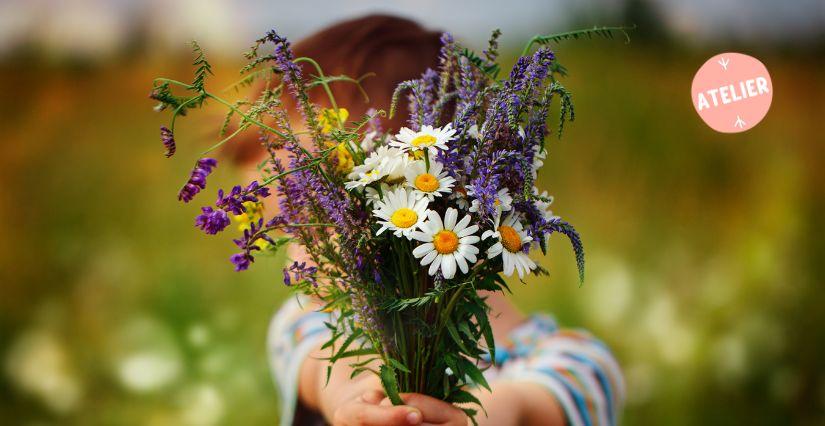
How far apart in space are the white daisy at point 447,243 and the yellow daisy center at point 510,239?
0.07 ft

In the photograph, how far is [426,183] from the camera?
22.4 inches

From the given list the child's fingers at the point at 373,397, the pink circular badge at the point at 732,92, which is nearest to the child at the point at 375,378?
the child's fingers at the point at 373,397

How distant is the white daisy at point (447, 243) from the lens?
0.56m

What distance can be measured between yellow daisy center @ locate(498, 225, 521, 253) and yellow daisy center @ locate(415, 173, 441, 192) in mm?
65

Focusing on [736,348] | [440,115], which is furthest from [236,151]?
[736,348]

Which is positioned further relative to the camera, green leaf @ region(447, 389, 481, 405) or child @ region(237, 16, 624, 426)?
child @ region(237, 16, 624, 426)

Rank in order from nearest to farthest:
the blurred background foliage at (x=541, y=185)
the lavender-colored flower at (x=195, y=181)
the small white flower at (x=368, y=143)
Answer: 1. the lavender-colored flower at (x=195, y=181)
2. the small white flower at (x=368, y=143)
3. the blurred background foliage at (x=541, y=185)

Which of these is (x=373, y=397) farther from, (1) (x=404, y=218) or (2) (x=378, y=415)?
(1) (x=404, y=218)

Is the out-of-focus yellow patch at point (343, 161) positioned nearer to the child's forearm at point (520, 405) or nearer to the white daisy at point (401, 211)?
the white daisy at point (401, 211)

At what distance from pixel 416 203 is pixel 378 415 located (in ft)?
0.64

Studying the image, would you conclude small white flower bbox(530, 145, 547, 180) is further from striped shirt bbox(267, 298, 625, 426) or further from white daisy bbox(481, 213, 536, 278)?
striped shirt bbox(267, 298, 625, 426)

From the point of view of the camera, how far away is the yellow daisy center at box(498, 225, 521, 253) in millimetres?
569

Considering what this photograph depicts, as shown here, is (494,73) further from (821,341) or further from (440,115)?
(821,341)

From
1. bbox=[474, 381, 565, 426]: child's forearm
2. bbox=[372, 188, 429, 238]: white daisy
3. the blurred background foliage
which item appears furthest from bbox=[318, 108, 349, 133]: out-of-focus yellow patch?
the blurred background foliage
